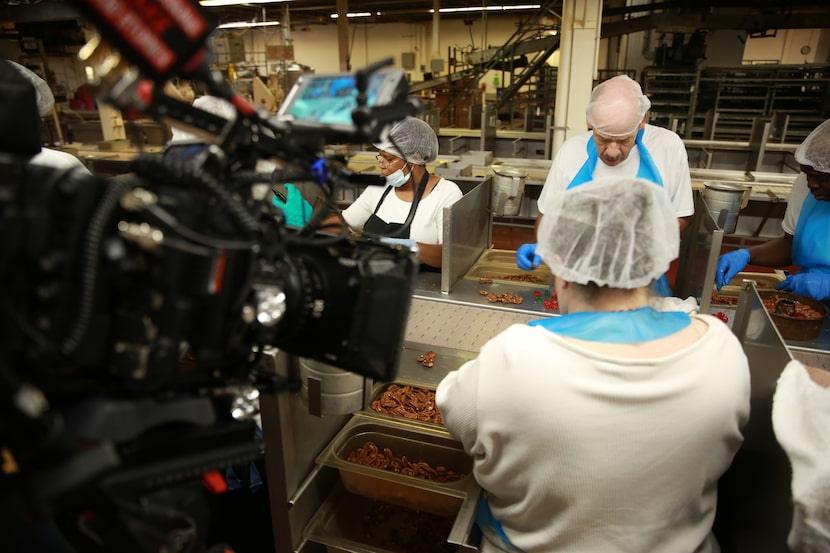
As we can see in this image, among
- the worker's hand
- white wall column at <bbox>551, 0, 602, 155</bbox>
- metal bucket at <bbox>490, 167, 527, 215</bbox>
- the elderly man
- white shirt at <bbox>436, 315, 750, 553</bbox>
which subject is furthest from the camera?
white wall column at <bbox>551, 0, 602, 155</bbox>

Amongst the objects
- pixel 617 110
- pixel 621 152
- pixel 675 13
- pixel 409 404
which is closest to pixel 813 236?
pixel 621 152

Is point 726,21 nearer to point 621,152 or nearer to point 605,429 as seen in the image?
point 621,152

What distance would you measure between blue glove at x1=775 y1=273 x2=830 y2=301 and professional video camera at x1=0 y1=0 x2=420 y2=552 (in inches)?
84.5

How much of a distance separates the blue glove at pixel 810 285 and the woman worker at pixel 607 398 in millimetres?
1384

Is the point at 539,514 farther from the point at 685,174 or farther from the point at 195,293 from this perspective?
the point at 685,174

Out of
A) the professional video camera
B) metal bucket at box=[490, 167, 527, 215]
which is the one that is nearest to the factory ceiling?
metal bucket at box=[490, 167, 527, 215]

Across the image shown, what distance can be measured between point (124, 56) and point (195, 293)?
0.32 meters

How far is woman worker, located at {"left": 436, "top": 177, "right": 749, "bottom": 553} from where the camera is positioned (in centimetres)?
107

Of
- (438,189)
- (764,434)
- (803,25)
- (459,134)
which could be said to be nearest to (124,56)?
(764,434)

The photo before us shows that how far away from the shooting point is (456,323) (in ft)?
7.32

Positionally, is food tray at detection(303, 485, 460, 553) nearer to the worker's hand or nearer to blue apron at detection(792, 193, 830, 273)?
the worker's hand

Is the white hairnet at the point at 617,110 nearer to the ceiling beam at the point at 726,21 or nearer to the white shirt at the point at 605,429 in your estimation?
the white shirt at the point at 605,429

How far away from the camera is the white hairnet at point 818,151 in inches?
84.0

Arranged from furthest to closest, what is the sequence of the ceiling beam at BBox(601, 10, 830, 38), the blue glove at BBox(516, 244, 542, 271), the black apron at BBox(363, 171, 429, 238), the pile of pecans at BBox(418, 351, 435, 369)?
1. the ceiling beam at BBox(601, 10, 830, 38)
2. the black apron at BBox(363, 171, 429, 238)
3. the blue glove at BBox(516, 244, 542, 271)
4. the pile of pecans at BBox(418, 351, 435, 369)
